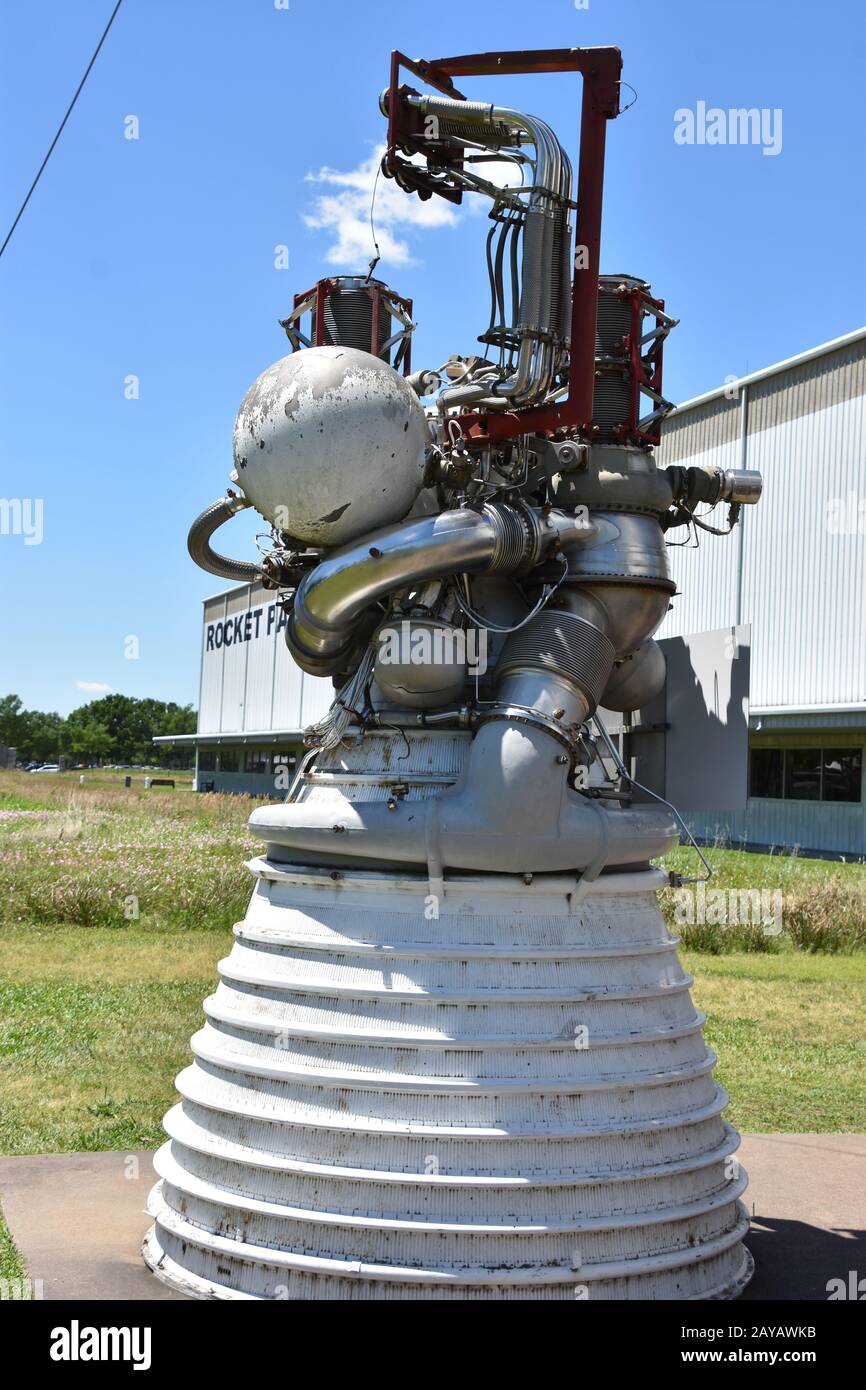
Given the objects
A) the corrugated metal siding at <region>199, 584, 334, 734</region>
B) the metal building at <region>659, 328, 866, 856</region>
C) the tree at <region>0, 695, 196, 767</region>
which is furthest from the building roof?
the tree at <region>0, 695, 196, 767</region>

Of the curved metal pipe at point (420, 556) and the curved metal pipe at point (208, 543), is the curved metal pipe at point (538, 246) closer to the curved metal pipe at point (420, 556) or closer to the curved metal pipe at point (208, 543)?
the curved metal pipe at point (420, 556)

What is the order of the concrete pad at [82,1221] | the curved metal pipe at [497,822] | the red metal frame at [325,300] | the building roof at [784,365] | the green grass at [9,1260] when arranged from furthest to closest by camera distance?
1. the building roof at [784,365]
2. the red metal frame at [325,300]
3. the green grass at [9,1260]
4. the concrete pad at [82,1221]
5. the curved metal pipe at [497,822]

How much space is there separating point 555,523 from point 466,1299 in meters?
2.46

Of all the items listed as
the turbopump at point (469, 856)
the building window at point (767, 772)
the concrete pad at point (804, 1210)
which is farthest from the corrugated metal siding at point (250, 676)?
the turbopump at point (469, 856)

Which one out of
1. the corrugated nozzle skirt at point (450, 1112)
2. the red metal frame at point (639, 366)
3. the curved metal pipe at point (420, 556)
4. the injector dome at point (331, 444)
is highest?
the red metal frame at point (639, 366)

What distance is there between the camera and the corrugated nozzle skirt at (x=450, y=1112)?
4.01 m

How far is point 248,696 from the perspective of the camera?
41281 millimetres

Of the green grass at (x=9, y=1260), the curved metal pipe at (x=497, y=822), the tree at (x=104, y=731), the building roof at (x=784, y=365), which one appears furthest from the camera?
the tree at (x=104, y=731)

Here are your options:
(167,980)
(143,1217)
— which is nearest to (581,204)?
(143,1217)

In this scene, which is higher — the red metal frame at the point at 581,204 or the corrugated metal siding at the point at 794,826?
the red metal frame at the point at 581,204

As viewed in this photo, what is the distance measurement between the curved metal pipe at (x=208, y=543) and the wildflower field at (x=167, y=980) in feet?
9.57

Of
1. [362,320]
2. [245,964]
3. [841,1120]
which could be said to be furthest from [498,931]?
[841,1120]

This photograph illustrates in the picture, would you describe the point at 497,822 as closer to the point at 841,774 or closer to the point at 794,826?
the point at 841,774

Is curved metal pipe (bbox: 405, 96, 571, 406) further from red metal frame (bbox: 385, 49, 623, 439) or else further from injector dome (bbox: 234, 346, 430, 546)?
injector dome (bbox: 234, 346, 430, 546)
